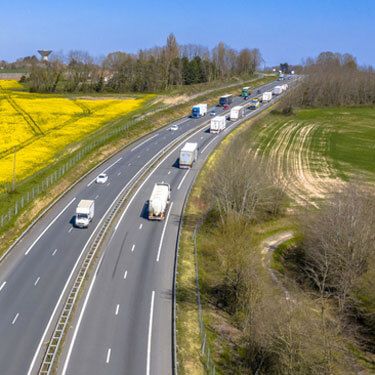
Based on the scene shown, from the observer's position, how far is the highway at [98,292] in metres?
33.8

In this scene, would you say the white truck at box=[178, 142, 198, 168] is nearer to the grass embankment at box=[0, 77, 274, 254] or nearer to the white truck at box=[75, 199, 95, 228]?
the grass embankment at box=[0, 77, 274, 254]

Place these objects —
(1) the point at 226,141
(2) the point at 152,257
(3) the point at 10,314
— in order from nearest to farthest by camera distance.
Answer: (3) the point at 10,314 → (2) the point at 152,257 → (1) the point at 226,141

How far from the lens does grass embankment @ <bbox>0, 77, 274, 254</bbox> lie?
5659cm

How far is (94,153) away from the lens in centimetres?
8512

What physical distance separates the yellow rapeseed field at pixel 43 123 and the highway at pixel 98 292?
18138 millimetres

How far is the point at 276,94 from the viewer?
176 m

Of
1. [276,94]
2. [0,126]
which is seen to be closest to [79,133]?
[0,126]

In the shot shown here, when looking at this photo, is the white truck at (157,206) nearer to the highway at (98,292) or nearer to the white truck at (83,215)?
the highway at (98,292)

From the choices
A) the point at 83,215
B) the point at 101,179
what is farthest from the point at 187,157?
the point at 83,215

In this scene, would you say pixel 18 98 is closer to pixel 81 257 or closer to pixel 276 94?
pixel 276 94

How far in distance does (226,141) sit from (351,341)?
207 feet

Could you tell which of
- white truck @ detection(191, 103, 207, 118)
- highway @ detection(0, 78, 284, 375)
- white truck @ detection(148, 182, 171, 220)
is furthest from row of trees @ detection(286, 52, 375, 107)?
highway @ detection(0, 78, 284, 375)

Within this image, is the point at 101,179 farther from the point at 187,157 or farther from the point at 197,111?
the point at 197,111

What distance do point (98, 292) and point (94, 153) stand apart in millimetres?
46345
